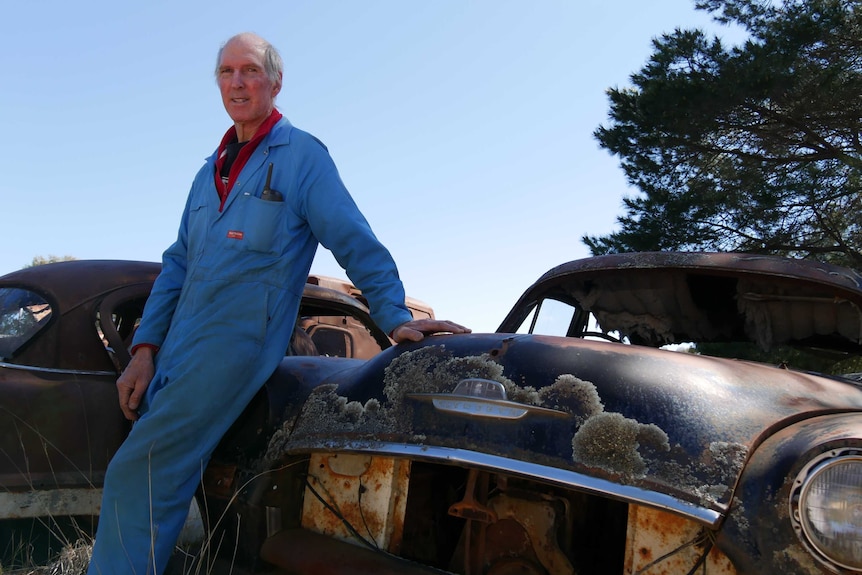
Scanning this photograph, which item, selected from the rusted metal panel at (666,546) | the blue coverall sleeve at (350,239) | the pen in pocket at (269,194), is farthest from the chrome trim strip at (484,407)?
the pen in pocket at (269,194)

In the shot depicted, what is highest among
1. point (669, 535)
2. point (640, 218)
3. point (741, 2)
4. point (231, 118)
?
point (741, 2)

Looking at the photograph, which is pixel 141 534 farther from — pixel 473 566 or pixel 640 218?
pixel 640 218

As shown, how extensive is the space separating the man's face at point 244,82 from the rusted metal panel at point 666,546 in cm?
180

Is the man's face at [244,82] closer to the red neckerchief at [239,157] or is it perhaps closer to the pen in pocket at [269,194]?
the red neckerchief at [239,157]

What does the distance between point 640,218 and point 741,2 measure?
3486 millimetres

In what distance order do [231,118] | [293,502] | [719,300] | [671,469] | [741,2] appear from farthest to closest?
[741,2] → [719,300] → [231,118] → [293,502] → [671,469]

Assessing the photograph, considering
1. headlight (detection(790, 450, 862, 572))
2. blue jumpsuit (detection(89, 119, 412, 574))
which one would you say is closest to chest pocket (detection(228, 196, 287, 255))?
blue jumpsuit (detection(89, 119, 412, 574))

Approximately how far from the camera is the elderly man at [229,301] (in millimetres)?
2229

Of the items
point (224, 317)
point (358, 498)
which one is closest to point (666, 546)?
point (358, 498)

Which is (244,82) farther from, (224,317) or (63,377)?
(63,377)

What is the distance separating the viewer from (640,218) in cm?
1180

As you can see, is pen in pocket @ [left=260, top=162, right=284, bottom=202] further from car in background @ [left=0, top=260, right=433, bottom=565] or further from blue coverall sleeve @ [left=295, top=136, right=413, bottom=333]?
car in background @ [left=0, top=260, right=433, bottom=565]

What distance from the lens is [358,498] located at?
7.11 ft

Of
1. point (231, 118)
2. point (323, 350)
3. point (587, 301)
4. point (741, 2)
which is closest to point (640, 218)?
point (741, 2)
